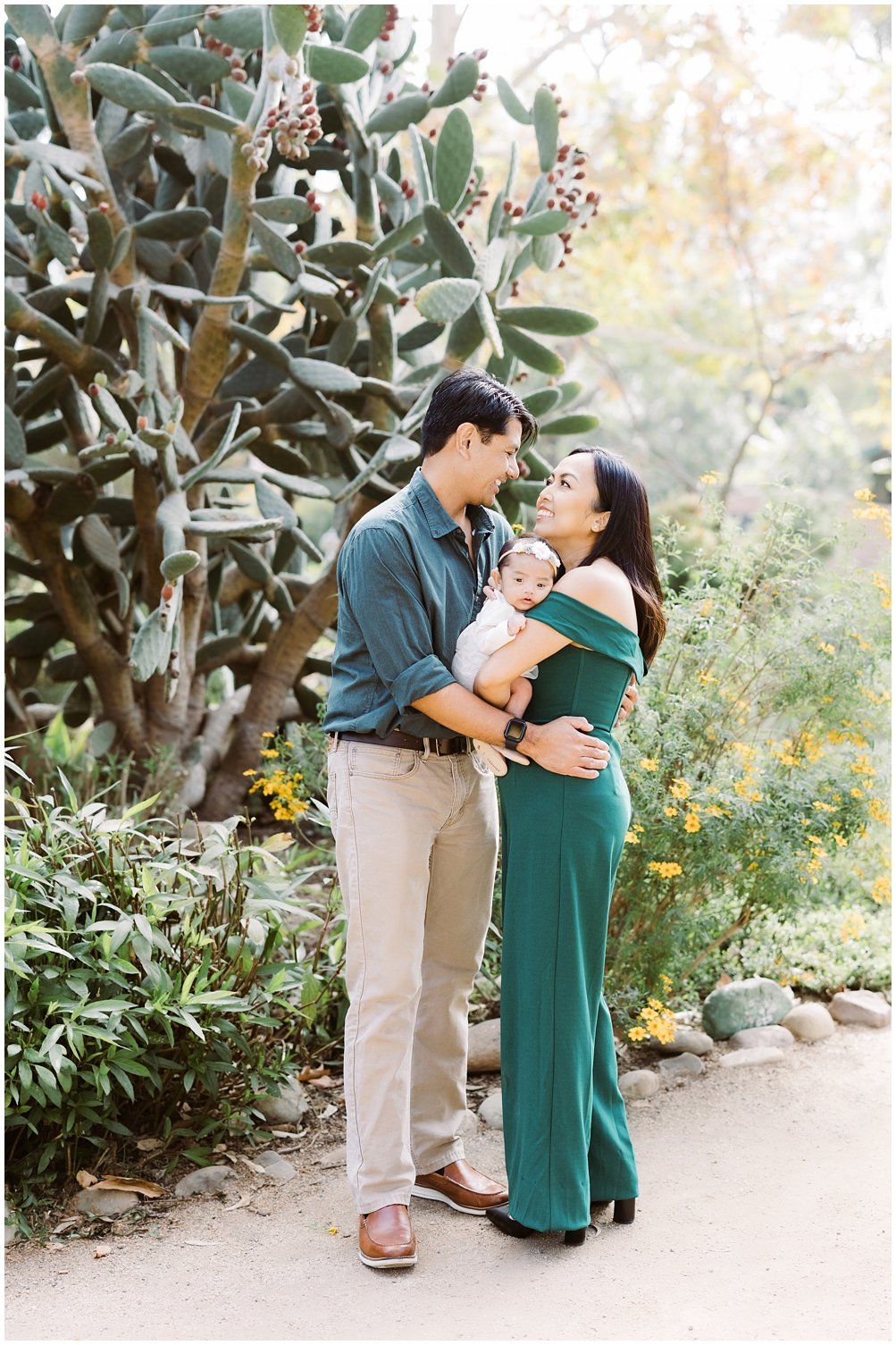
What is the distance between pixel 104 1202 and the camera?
9.36 ft

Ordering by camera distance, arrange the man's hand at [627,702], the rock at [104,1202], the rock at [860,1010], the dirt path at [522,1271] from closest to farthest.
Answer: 1. the dirt path at [522,1271]
2. the rock at [104,1202]
3. the man's hand at [627,702]
4. the rock at [860,1010]

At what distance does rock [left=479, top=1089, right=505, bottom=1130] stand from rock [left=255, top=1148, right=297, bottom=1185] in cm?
63

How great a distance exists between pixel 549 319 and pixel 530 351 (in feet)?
0.48

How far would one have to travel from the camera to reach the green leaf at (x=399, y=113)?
4.14 m

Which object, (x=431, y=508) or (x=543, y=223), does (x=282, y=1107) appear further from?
(x=543, y=223)

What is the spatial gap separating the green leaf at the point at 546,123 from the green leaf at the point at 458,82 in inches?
9.9

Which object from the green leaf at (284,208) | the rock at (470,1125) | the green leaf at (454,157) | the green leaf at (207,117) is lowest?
the rock at (470,1125)

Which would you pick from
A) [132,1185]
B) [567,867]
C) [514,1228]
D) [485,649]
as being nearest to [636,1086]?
[514,1228]

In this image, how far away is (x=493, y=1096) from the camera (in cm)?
356

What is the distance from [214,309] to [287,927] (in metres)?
2.43

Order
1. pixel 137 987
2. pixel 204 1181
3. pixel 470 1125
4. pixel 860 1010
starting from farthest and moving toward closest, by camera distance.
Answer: pixel 860 1010, pixel 470 1125, pixel 204 1181, pixel 137 987

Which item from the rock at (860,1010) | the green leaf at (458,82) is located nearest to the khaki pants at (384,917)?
the rock at (860,1010)

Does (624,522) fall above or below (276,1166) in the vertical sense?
above

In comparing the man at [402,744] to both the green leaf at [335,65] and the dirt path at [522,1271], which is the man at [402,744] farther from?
the green leaf at [335,65]
